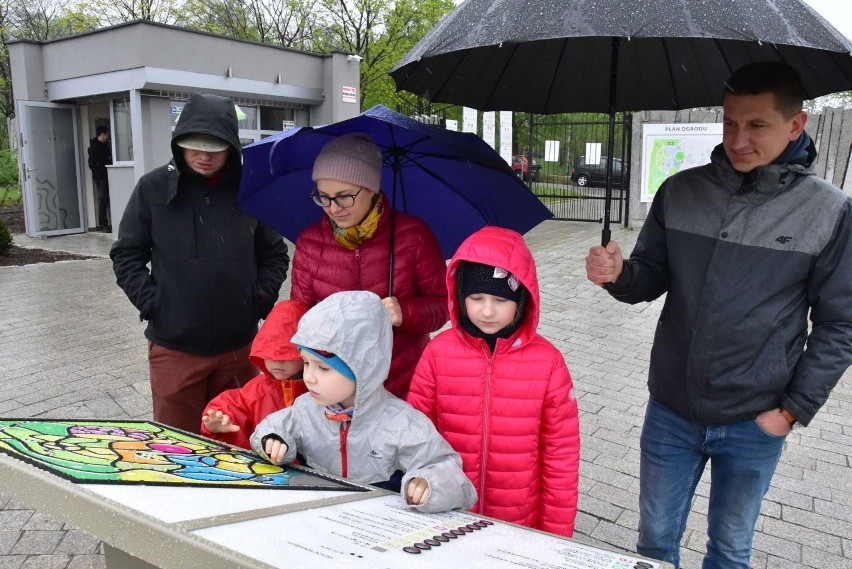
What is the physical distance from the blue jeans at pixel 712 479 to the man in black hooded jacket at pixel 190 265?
185 cm

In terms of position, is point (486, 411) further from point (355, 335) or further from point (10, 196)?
point (10, 196)

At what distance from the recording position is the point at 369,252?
252cm

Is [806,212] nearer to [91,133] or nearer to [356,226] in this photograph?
[356,226]

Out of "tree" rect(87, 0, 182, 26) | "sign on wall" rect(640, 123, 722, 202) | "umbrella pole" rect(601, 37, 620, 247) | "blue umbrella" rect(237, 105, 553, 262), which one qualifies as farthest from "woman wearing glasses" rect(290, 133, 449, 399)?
"tree" rect(87, 0, 182, 26)

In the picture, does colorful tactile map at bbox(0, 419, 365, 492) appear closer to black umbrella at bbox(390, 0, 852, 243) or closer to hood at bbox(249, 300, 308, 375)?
hood at bbox(249, 300, 308, 375)

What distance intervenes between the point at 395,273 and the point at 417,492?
105cm

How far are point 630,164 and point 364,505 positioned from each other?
547 inches

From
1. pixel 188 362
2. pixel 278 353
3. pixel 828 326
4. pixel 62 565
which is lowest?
pixel 62 565

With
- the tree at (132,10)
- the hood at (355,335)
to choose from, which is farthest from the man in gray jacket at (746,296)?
the tree at (132,10)

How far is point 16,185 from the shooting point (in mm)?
21609

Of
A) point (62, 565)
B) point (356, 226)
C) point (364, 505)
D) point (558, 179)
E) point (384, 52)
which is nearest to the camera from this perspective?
point (364, 505)

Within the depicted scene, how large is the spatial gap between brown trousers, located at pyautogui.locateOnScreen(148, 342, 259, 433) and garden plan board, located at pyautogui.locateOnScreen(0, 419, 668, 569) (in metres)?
1.38

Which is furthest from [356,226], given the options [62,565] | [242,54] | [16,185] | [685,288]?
[16,185]

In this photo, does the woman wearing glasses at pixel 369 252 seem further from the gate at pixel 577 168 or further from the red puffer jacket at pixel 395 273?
the gate at pixel 577 168
